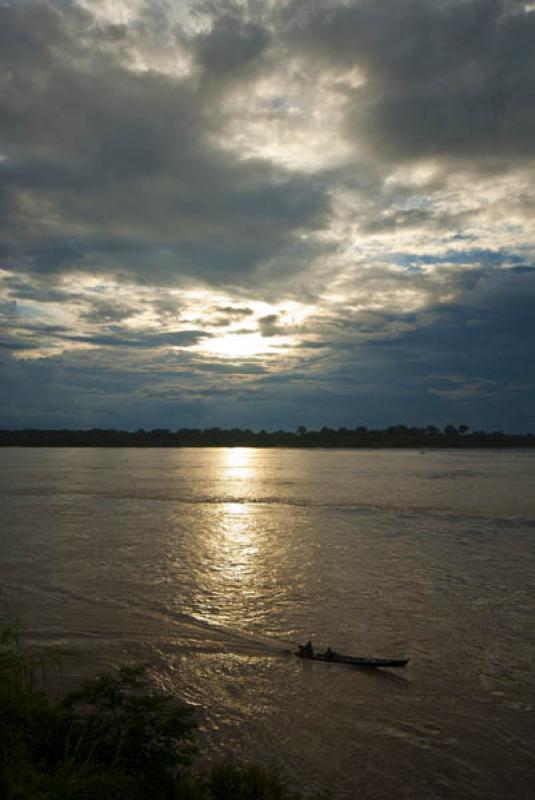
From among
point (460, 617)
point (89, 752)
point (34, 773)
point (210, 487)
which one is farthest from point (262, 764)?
point (210, 487)

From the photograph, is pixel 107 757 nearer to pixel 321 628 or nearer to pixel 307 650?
pixel 307 650

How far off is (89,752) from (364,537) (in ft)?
90.7

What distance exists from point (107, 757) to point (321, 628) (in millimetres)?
10450

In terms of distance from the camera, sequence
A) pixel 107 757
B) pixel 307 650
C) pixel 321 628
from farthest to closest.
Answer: pixel 321 628
pixel 307 650
pixel 107 757

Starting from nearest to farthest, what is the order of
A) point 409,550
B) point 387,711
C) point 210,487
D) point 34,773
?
1. point 34,773
2. point 387,711
3. point 409,550
4. point 210,487

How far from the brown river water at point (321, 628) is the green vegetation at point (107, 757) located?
163cm

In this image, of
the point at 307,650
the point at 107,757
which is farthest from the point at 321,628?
the point at 107,757

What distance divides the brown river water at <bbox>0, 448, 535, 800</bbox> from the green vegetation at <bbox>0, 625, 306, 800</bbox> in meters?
1.63

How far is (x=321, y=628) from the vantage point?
18125mm

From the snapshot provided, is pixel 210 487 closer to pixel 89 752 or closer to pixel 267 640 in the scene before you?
pixel 267 640

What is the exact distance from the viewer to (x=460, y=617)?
19.1 metres

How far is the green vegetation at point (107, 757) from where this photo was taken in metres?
7.51

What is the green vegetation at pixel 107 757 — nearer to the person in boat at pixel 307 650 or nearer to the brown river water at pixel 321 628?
the brown river water at pixel 321 628

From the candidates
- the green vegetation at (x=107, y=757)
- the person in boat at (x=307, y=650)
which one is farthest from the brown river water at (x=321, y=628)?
the green vegetation at (x=107, y=757)
